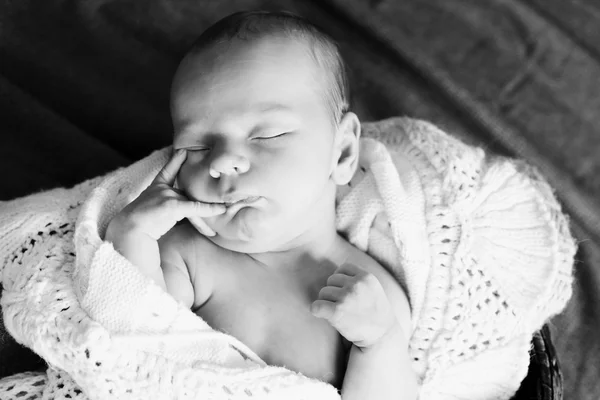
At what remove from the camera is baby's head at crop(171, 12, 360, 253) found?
107 cm

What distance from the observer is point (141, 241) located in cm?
105

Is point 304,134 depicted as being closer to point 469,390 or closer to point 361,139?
point 361,139

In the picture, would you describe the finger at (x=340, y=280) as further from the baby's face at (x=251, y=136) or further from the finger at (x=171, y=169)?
the finger at (x=171, y=169)

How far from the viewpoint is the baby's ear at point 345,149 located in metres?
1.22

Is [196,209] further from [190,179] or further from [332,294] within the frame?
[332,294]

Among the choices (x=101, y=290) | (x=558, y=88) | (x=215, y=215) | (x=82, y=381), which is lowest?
(x=82, y=381)

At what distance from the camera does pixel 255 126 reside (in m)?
1.08

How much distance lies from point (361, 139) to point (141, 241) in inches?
21.1

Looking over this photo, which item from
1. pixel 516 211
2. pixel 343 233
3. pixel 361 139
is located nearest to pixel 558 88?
pixel 516 211

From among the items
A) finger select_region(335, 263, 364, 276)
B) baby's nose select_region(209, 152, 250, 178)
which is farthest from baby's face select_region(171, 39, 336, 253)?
finger select_region(335, 263, 364, 276)

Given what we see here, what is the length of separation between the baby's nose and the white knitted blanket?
0.20m

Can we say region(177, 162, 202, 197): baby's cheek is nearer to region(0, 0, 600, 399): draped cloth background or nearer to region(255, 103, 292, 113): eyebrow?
region(255, 103, 292, 113): eyebrow

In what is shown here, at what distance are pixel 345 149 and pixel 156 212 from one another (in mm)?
403

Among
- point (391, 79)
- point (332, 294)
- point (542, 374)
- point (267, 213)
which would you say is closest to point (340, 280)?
point (332, 294)
